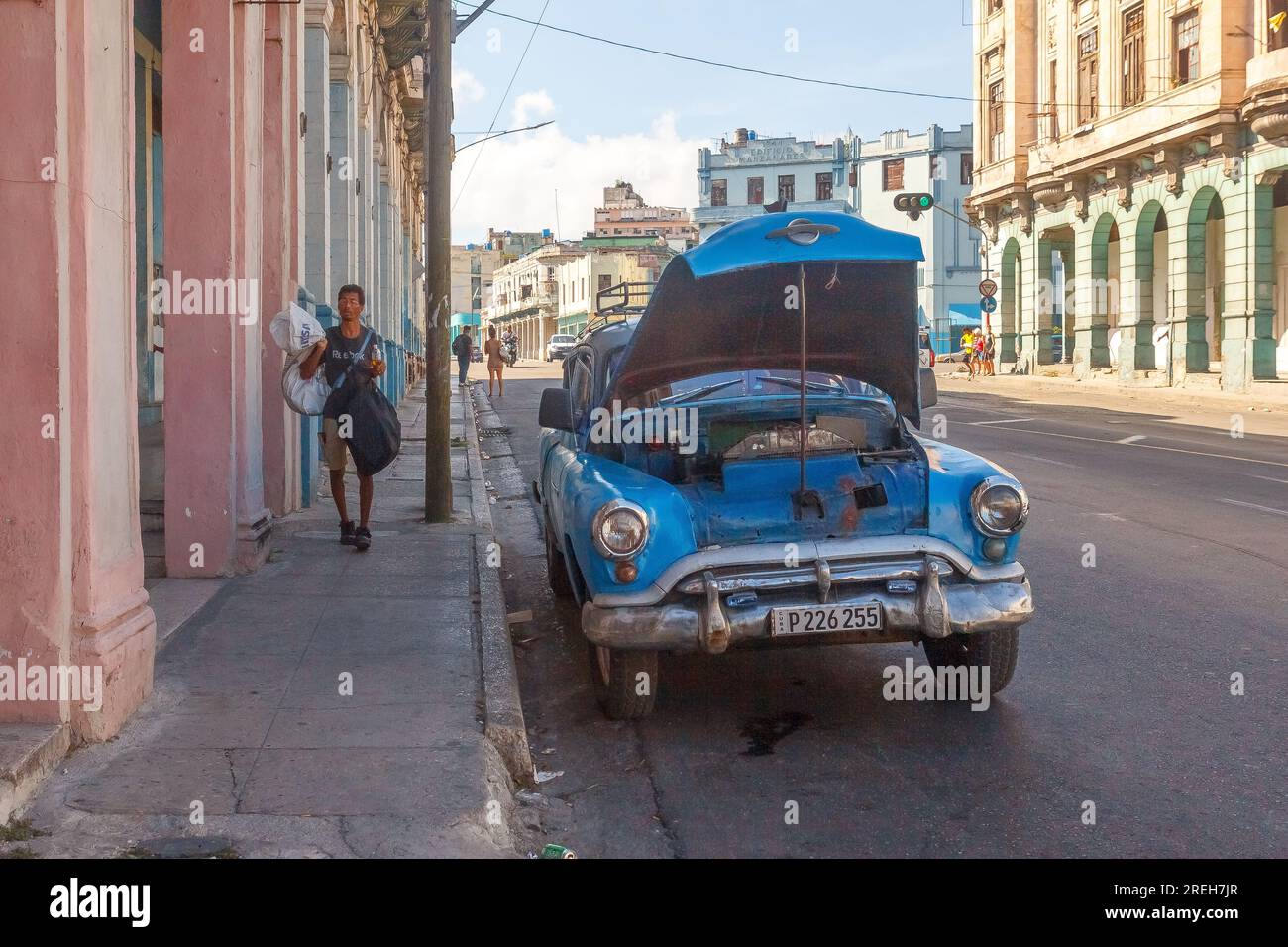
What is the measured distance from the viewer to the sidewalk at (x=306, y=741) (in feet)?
12.7

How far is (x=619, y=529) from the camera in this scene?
16.9 feet

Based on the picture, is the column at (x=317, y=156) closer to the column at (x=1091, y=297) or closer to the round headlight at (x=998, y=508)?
the round headlight at (x=998, y=508)

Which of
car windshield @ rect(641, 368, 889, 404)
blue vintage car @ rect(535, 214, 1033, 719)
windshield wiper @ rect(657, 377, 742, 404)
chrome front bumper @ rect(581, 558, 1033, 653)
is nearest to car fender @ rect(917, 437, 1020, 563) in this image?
blue vintage car @ rect(535, 214, 1033, 719)

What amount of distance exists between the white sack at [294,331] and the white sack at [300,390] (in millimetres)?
75

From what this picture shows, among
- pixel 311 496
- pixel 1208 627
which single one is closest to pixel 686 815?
pixel 1208 627

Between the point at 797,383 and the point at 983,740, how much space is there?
2208 millimetres

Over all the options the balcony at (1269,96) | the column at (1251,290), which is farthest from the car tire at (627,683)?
the column at (1251,290)

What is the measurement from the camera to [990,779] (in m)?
4.66

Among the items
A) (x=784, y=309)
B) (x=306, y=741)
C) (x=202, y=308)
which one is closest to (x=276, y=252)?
(x=202, y=308)

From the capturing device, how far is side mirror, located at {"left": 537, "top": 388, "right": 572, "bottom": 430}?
6730mm

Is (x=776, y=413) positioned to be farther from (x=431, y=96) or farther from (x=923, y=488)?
(x=431, y=96)

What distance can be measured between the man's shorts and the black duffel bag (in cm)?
8

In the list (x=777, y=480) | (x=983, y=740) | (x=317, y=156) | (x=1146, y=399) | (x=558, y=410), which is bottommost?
(x=983, y=740)

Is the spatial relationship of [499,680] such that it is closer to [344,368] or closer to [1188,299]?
[344,368]
